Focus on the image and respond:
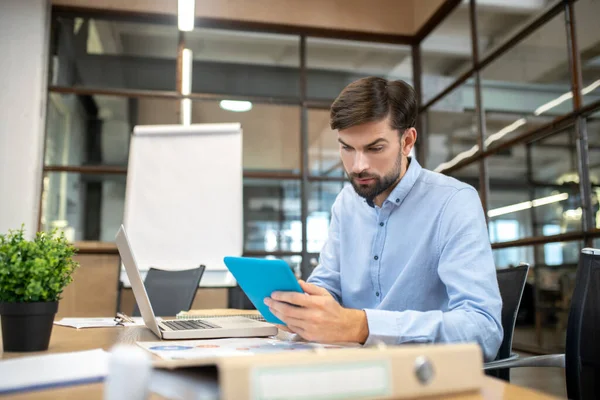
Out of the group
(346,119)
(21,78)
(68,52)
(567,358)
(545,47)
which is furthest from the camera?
(68,52)

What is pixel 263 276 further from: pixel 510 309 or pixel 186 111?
pixel 186 111

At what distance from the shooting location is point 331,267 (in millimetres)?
1719

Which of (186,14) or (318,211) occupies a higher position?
(186,14)

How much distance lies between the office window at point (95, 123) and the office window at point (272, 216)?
100cm

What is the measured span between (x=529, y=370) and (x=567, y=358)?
276cm

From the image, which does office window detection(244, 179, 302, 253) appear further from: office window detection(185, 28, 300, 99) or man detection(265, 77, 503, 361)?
man detection(265, 77, 503, 361)

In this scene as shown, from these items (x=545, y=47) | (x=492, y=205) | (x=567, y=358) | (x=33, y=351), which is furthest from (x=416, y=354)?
(x=492, y=205)

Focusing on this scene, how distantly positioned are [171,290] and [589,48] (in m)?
2.72

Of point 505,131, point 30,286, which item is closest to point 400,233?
point 30,286

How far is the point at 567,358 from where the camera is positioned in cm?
131

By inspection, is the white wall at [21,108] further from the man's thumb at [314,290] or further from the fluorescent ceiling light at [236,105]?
the man's thumb at [314,290]

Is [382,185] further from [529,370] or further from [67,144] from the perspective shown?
[67,144]

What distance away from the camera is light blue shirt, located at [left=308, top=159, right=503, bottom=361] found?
1062 millimetres

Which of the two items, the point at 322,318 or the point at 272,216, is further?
the point at 272,216
